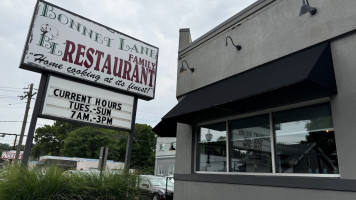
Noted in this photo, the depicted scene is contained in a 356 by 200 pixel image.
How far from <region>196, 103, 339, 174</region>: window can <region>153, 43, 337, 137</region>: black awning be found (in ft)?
1.14

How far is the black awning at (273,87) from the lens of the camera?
386cm

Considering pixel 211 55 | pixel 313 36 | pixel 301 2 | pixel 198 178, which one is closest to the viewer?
pixel 313 36

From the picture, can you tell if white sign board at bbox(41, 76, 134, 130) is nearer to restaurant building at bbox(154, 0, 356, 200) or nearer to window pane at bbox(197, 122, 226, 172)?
restaurant building at bbox(154, 0, 356, 200)

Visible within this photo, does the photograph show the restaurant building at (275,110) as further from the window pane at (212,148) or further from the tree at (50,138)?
the tree at (50,138)

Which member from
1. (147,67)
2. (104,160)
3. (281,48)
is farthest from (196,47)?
(104,160)

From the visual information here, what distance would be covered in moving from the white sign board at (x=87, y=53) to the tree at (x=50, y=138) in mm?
48048

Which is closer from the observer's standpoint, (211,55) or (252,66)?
(252,66)

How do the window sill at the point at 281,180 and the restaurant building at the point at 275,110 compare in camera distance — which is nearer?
the window sill at the point at 281,180

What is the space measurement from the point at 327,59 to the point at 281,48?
3.63 ft

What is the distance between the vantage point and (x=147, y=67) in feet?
25.7

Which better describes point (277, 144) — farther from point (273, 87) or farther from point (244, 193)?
point (273, 87)

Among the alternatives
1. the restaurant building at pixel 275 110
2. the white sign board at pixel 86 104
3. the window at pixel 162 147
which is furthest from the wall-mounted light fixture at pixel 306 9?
the window at pixel 162 147

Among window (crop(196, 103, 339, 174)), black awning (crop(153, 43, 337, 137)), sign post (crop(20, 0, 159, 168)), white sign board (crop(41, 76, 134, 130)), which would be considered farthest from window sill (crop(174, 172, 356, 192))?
white sign board (crop(41, 76, 134, 130))

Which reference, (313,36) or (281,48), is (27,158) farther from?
(313,36)
